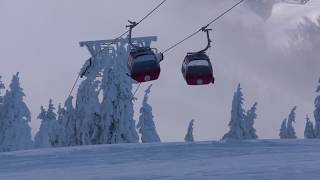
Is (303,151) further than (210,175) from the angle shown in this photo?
Yes

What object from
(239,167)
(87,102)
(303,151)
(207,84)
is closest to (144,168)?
(239,167)

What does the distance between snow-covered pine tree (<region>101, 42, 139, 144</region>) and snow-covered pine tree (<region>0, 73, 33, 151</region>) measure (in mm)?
6023

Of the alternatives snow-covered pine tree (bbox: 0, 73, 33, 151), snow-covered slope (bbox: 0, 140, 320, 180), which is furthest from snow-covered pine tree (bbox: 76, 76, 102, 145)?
snow-covered slope (bbox: 0, 140, 320, 180)

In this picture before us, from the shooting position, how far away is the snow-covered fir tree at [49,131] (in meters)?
49.6

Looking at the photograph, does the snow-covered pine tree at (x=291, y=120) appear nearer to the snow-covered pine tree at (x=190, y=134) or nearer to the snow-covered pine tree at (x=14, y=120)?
the snow-covered pine tree at (x=190, y=134)

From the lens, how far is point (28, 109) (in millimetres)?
49500

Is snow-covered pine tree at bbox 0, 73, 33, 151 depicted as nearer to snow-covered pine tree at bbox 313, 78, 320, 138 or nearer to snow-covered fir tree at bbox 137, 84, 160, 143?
snow-covered fir tree at bbox 137, 84, 160, 143

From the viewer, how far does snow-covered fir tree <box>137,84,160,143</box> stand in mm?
50344

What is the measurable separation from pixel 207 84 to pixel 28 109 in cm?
3013

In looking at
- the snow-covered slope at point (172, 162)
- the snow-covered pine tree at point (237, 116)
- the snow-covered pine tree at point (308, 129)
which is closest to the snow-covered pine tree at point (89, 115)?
the snow-covered pine tree at point (237, 116)

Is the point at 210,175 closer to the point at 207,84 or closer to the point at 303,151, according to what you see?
the point at 303,151

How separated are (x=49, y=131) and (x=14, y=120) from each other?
8.92ft

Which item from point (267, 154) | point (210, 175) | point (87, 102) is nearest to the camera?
point (210, 175)

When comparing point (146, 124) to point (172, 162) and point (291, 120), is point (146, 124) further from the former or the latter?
point (172, 162)
